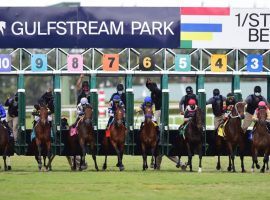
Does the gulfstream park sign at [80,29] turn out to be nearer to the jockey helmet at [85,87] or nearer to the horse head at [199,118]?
the jockey helmet at [85,87]

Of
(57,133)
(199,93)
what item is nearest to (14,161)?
(57,133)

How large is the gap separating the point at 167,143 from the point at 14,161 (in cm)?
652

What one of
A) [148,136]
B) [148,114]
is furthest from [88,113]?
[148,136]

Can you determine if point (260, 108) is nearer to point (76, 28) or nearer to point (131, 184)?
point (76, 28)

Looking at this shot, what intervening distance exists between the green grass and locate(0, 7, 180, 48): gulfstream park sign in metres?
3.21

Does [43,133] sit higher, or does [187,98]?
[187,98]

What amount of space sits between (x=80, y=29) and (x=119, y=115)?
276 centimetres

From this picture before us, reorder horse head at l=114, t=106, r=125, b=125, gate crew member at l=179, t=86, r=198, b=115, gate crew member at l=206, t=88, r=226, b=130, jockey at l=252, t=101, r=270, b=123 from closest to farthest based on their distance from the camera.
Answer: jockey at l=252, t=101, r=270, b=123 < horse head at l=114, t=106, r=125, b=125 < gate crew member at l=179, t=86, r=198, b=115 < gate crew member at l=206, t=88, r=226, b=130

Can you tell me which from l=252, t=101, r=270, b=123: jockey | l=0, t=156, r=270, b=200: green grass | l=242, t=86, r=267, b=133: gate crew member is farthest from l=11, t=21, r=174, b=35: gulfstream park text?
l=252, t=101, r=270, b=123: jockey

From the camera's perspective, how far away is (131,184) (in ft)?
73.3

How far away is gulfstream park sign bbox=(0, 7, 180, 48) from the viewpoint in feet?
92.0

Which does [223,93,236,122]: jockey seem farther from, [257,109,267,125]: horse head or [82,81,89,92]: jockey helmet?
[82,81,89,92]: jockey helmet

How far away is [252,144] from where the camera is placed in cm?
2705

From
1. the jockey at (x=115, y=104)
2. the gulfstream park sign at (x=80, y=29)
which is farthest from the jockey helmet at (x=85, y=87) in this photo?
the gulfstream park sign at (x=80, y=29)
